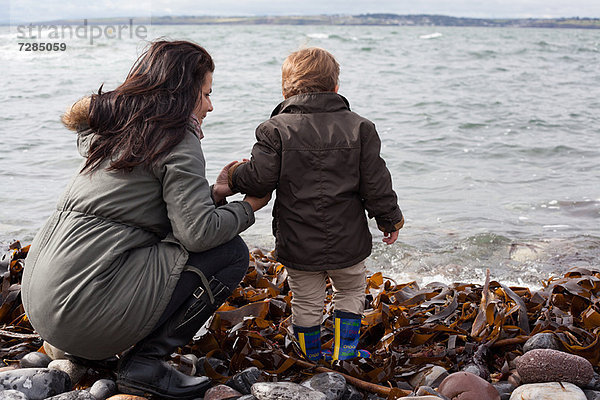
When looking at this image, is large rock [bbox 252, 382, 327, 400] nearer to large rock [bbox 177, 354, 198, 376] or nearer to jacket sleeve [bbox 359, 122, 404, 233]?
large rock [bbox 177, 354, 198, 376]

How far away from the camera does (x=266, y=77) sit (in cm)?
1733

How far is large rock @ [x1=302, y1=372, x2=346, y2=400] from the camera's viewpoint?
2424 mm

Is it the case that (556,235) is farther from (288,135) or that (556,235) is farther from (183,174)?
(183,174)

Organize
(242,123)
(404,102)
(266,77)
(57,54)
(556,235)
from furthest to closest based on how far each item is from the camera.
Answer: (57,54)
(266,77)
(404,102)
(242,123)
(556,235)

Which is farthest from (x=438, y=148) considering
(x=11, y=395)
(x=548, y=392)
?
(x=11, y=395)

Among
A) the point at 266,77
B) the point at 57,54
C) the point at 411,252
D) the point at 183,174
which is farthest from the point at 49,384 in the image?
the point at 57,54

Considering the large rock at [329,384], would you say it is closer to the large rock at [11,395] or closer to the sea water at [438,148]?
the large rock at [11,395]

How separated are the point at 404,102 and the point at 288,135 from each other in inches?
463

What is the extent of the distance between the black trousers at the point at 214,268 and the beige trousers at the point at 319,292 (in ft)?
1.25

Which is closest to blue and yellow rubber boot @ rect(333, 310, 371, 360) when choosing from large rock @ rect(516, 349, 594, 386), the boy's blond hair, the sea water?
large rock @ rect(516, 349, 594, 386)

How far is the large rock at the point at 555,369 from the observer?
2.45m

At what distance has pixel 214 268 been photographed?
8.14ft

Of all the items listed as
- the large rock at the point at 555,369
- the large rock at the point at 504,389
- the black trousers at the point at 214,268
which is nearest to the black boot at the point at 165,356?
Answer: the black trousers at the point at 214,268

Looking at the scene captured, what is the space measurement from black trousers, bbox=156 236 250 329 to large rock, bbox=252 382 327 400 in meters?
0.42
